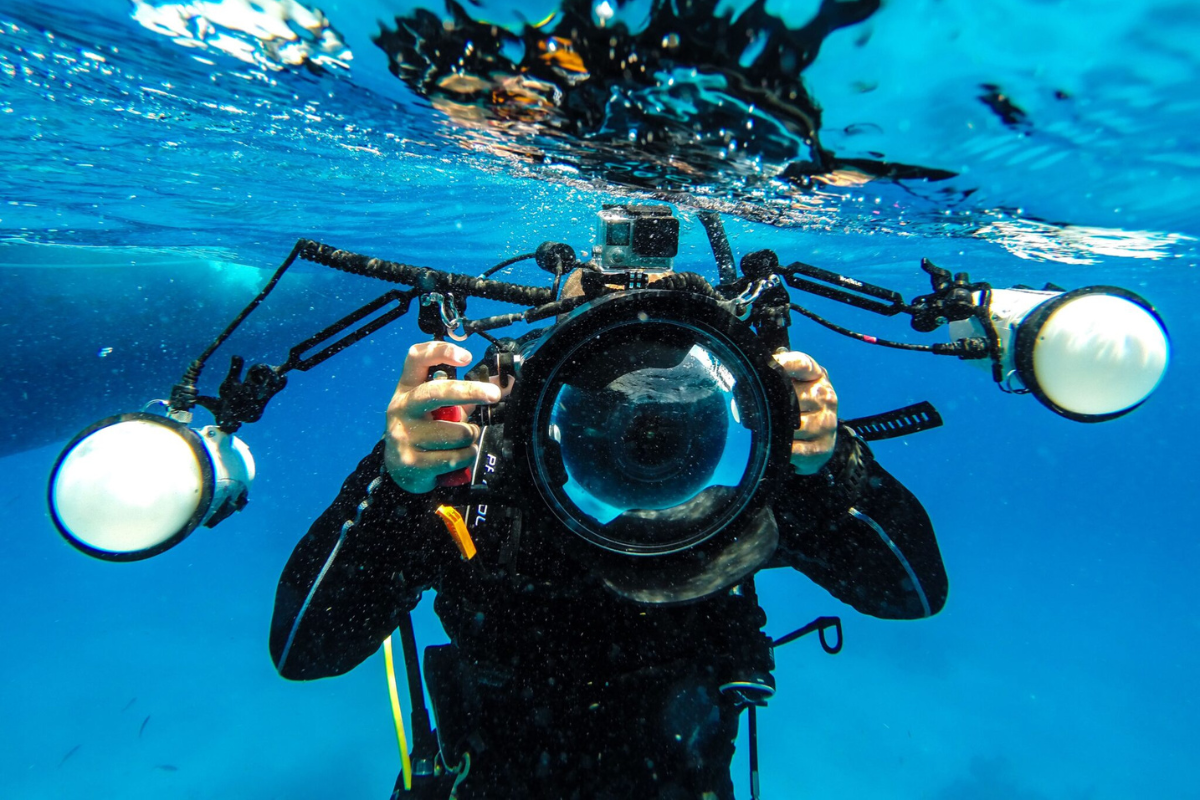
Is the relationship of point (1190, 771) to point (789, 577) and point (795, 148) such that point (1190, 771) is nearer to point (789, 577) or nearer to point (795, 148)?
point (789, 577)

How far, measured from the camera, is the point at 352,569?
7.23 ft

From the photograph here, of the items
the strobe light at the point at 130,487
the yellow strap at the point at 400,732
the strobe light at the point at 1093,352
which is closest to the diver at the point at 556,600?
the yellow strap at the point at 400,732

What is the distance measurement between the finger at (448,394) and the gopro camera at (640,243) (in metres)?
0.56

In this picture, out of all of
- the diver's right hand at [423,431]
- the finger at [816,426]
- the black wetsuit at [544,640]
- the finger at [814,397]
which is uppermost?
the finger at [814,397]

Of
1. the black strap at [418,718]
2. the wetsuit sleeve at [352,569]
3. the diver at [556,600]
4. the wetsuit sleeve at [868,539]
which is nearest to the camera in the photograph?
the diver at [556,600]

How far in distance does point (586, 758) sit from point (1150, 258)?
48.4ft

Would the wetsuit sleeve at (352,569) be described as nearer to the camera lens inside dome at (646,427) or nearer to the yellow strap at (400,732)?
the yellow strap at (400,732)

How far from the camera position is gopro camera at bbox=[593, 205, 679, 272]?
6.37ft

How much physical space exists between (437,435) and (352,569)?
2.52ft

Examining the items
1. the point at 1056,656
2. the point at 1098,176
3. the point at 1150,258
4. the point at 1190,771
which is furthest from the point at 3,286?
the point at 1056,656

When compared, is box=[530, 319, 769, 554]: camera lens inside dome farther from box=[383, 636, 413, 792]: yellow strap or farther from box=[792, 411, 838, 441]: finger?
box=[383, 636, 413, 792]: yellow strap

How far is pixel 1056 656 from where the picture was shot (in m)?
21.5

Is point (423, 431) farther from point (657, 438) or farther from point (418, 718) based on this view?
point (418, 718)

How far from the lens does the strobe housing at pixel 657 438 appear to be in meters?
1.50
